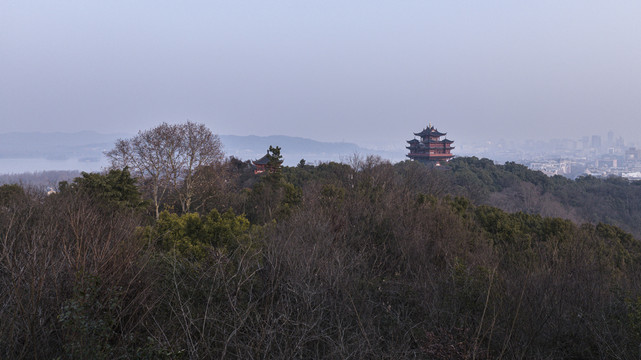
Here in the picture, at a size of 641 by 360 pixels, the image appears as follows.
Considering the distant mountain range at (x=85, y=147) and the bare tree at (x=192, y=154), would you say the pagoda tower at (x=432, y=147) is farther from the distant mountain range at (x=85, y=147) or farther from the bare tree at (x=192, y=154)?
the bare tree at (x=192, y=154)

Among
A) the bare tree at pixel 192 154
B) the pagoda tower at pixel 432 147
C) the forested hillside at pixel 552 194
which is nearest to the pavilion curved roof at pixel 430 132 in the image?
the pagoda tower at pixel 432 147

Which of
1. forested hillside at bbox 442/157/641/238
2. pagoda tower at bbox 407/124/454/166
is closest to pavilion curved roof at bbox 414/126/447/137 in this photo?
pagoda tower at bbox 407/124/454/166

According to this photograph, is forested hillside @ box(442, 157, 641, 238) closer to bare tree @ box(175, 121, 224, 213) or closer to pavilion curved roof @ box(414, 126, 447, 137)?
pavilion curved roof @ box(414, 126, 447, 137)

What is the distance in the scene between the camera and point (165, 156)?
19156 mm

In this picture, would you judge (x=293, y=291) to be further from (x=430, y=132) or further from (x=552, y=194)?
(x=430, y=132)

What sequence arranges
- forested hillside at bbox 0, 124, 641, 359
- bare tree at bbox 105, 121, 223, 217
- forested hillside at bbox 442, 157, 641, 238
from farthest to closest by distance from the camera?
forested hillside at bbox 442, 157, 641, 238
bare tree at bbox 105, 121, 223, 217
forested hillside at bbox 0, 124, 641, 359

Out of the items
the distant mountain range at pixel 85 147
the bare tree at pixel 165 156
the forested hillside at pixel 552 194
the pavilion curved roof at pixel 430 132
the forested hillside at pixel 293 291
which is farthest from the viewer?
the distant mountain range at pixel 85 147

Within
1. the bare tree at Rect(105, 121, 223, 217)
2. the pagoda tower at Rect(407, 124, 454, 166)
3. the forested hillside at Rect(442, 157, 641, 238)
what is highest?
the pagoda tower at Rect(407, 124, 454, 166)

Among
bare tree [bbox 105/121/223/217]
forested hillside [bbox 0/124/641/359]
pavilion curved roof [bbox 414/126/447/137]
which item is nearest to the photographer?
forested hillside [bbox 0/124/641/359]

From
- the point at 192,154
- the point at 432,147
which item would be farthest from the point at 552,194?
the point at 192,154

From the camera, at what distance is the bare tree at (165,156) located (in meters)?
18.8

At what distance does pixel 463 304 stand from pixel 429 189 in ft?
71.5

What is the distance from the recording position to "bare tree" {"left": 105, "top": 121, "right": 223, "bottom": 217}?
61.6ft

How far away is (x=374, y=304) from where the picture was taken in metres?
5.45
